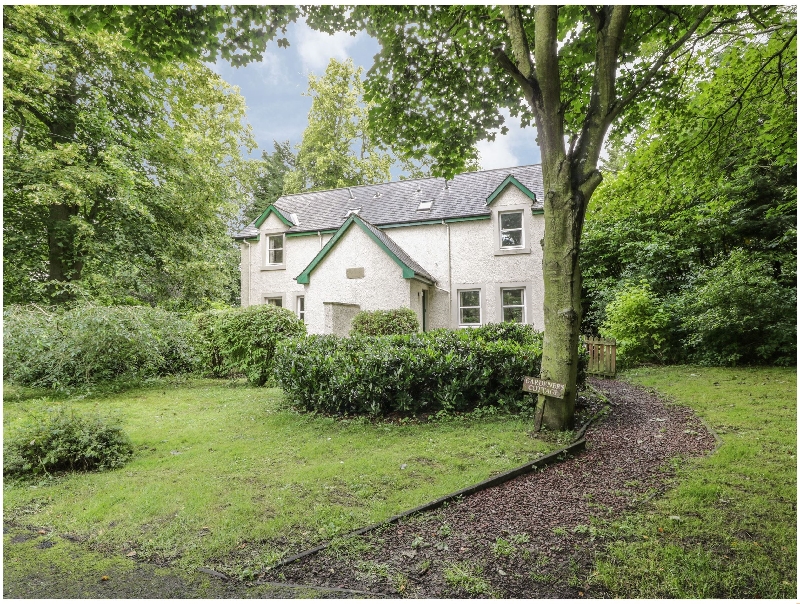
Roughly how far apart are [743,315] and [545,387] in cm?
956

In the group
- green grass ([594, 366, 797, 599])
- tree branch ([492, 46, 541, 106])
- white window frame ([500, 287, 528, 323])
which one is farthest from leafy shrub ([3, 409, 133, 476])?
white window frame ([500, 287, 528, 323])

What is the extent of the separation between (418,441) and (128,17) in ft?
21.4

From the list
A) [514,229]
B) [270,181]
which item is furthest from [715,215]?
[270,181]

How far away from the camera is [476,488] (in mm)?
4438

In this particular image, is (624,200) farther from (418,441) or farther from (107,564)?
(107,564)

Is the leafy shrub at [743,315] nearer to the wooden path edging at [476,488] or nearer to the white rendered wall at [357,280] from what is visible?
the wooden path edging at [476,488]

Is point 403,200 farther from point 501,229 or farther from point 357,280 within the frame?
point 357,280

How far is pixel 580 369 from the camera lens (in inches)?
323

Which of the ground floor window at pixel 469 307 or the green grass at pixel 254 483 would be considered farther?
the ground floor window at pixel 469 307

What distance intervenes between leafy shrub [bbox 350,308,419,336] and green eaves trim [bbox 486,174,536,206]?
19.3 ft

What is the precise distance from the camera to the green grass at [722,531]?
111 inches

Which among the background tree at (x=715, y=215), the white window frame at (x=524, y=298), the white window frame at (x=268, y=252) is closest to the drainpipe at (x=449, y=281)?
the white window frame at (x=524, y=298)

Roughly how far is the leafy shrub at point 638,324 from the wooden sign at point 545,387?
358 inches

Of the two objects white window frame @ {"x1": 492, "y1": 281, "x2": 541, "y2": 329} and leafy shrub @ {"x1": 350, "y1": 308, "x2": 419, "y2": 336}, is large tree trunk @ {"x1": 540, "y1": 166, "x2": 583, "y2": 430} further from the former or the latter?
white window frame @ {"x1": 492, "y1": 281, "x2": 541, "y2": 329}
